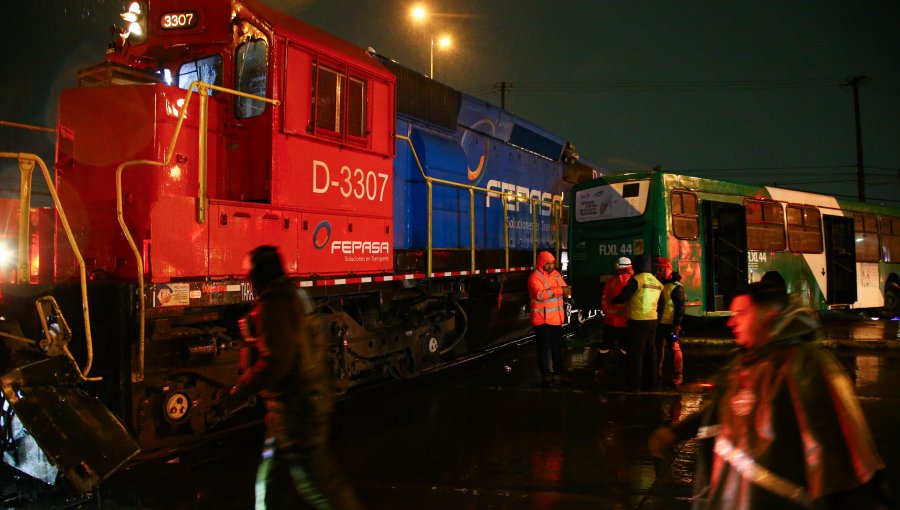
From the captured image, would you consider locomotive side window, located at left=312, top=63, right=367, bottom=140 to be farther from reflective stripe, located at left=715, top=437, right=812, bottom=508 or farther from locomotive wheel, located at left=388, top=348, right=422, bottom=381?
reflective stripe, located at left=715, top=437, right=812, bottom=508

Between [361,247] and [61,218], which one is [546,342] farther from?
[61,218]

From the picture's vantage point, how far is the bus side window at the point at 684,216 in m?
11.0

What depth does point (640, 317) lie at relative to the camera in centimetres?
729

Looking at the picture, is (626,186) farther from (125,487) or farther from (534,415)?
(125,487)

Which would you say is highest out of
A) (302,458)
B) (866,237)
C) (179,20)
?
(179,20)

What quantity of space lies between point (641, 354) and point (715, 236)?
5.49 meters

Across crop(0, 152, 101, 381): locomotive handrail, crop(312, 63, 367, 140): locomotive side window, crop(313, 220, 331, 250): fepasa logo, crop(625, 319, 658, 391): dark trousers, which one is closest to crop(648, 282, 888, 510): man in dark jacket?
crop(0, 152, 101, 381): locomotive handrail

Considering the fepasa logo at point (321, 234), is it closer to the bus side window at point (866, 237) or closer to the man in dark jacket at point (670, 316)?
the man in dark jacket at point (670, 316)

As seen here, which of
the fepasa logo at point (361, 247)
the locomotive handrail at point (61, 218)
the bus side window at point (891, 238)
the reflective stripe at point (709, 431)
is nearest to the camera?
the reflective stripe at point (709, 431)

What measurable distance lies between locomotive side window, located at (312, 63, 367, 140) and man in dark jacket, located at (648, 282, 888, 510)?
16.2 ft

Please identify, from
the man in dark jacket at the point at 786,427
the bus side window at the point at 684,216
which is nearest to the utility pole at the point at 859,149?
the bus side window at the point at 684,216

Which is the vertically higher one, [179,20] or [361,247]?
[179,20]

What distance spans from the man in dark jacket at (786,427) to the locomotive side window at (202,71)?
5.45m

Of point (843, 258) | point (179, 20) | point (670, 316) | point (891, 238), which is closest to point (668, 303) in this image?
point (670, 316)
